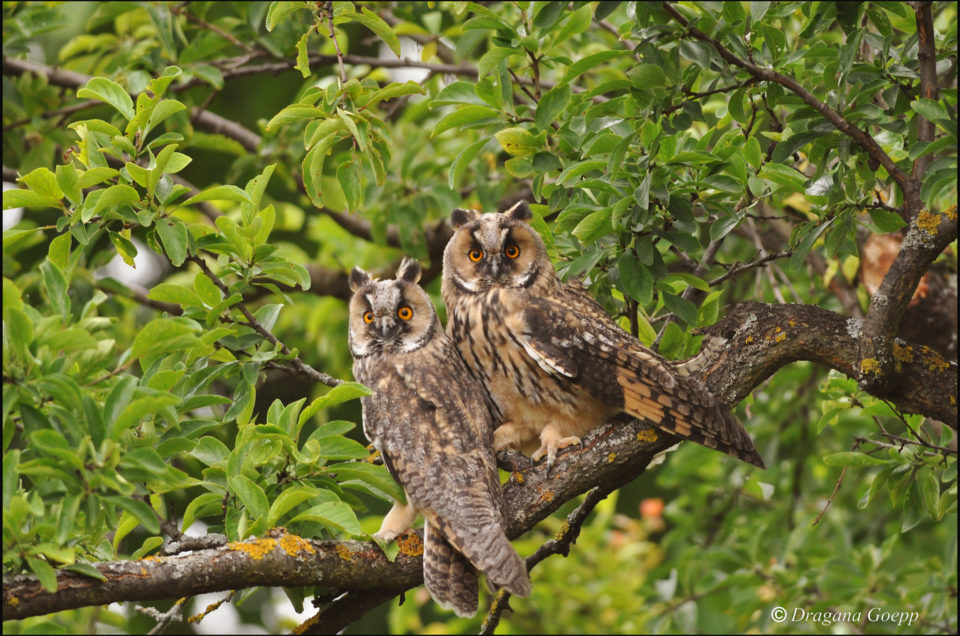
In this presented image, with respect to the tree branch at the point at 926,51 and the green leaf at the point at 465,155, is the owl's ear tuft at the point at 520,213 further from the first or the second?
the tree branch at the point at 926,51

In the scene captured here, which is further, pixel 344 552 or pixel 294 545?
pixel 344 552

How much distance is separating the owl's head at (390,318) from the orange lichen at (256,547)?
1268 millimetres

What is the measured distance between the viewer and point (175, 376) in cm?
291

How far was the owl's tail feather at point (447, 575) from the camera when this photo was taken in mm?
3254

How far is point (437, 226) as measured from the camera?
248 inches

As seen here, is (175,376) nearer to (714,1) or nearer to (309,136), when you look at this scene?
(309,136)

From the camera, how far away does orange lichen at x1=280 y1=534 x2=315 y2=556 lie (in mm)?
2955

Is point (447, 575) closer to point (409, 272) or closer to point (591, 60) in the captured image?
point (409, 272)

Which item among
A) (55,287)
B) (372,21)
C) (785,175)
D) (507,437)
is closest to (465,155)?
(372,21)

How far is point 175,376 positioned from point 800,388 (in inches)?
181

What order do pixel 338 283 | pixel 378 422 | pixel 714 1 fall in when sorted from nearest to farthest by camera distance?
pixel 714 1 < pixel 378 422 < pixel 338 283

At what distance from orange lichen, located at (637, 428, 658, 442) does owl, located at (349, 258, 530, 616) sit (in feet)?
1.80

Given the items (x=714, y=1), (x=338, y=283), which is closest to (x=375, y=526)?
(x=338, y=283)

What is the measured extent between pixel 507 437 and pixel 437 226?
2.60m
